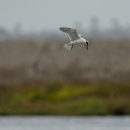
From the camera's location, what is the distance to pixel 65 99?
1373 inches

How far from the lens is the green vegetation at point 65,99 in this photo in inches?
1277

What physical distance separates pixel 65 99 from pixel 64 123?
205 inches

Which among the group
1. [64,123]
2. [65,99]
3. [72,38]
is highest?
[72,38]

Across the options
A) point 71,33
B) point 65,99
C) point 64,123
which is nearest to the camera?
point 71,33

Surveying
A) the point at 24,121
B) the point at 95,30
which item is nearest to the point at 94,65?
the point at 24,121

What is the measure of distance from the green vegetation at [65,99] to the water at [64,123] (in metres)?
0.89

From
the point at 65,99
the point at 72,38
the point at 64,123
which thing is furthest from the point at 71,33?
the point at 65,99

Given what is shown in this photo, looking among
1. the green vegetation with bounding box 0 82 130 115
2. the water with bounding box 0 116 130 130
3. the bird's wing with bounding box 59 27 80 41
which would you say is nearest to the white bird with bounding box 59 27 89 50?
the bird's wing with bounding box 59 27 80 41

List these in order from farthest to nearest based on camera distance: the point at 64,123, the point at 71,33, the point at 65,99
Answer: the point at 65,99
the point at 64,123
the point at 71,33

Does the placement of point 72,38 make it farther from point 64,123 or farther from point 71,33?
point 64,123

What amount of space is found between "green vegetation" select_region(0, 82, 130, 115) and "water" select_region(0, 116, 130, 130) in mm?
894

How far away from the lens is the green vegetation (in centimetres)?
3244

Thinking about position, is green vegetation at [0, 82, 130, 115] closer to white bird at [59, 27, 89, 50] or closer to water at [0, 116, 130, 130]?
water at [0, 116, 130, 130]

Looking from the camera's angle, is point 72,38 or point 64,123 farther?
point 64,123
